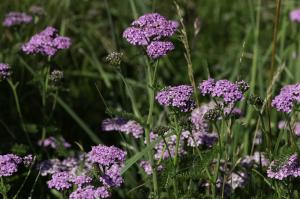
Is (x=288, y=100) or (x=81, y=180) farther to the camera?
(x=288, y=100)

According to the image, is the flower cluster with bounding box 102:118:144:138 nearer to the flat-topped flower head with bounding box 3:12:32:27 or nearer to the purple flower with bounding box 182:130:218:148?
the purple flower with bounding box 182:130:218:148

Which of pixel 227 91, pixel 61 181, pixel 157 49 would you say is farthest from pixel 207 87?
pixel 61 181

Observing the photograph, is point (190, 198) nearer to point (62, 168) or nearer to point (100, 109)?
point (62, 168)

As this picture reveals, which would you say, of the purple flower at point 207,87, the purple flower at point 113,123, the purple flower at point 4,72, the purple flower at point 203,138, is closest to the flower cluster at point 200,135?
the purple flower at point 203,138

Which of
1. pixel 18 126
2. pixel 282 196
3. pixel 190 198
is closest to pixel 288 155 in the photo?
pixel 282 196

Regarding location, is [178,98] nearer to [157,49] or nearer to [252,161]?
[157,49]
